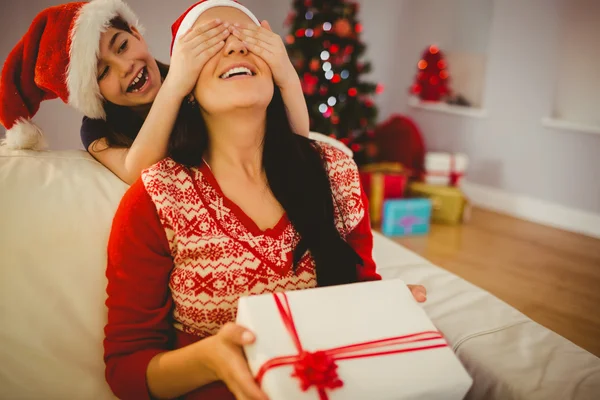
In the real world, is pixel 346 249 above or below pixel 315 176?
below

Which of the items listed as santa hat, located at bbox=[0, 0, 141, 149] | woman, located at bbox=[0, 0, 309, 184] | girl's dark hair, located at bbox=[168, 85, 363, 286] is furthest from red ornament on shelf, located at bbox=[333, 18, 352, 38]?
girl's dark hair, located at bbox=[168, 85, 363, 286]

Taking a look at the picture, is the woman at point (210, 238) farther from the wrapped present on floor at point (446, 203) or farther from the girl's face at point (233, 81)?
the wrapped present on floor at point (446, 203)

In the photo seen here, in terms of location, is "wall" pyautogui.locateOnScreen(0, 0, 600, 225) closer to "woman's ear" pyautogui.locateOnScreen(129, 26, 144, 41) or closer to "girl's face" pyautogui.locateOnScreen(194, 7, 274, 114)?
"woman's ear" pyautogui.locateOnScreen(129, 26, 144, 41)

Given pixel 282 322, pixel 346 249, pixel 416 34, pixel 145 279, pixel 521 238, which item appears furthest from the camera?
pixel 416 34

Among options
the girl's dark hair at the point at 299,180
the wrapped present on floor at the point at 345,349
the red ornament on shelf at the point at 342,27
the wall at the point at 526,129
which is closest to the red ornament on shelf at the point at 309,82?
the red ornament on shelf at the point at 342,27

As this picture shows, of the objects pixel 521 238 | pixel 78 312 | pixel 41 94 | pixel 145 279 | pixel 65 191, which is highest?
pixel 41 94

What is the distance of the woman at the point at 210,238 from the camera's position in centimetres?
84

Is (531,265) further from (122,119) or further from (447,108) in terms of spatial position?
(122,119)

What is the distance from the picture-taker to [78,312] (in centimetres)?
95

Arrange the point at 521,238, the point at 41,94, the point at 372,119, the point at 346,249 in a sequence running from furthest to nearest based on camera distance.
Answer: the point at 372,119
the point at 521,238
the point at 41,94
the point at 346,249

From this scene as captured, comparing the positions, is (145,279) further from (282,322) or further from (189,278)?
→ (282,322)

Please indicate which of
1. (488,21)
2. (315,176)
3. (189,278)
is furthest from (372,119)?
(189,278)

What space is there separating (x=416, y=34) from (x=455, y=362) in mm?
4141

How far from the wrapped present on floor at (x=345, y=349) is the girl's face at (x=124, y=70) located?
90cm
